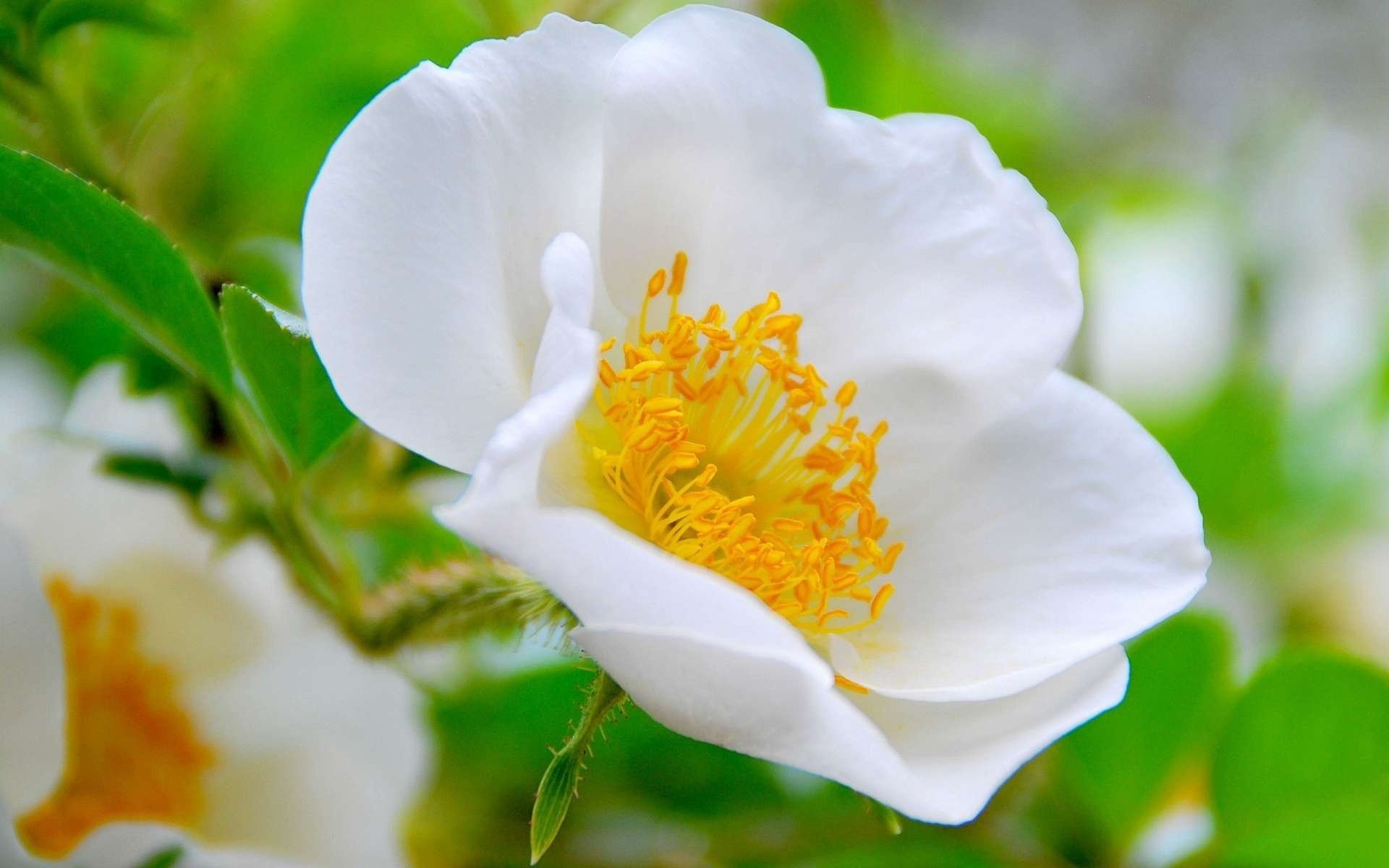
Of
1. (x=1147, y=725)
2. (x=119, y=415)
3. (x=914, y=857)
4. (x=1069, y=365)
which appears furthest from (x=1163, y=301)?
(x=119, y=415)

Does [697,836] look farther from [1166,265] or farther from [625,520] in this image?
[1166,265]

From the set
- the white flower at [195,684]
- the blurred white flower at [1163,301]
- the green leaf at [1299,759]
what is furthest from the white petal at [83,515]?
the blurred white flower at [1163,301]

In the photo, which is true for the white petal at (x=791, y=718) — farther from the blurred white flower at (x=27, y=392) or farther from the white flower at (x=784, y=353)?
the blurred white flower at (x=27, y=392)

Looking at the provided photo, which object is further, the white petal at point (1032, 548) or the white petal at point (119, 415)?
the white petal at point (119, 415)

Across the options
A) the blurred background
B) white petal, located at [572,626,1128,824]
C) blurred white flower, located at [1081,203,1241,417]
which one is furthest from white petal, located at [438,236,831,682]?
blurred white flower, located at [1081,203,1241,417]

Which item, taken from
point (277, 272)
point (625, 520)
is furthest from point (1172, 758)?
point (277, 272)

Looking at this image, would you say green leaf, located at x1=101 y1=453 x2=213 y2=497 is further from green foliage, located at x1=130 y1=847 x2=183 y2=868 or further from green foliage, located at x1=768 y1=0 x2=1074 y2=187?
green foliage, located at x1=768 y1=0 x2=1074 y2=187
